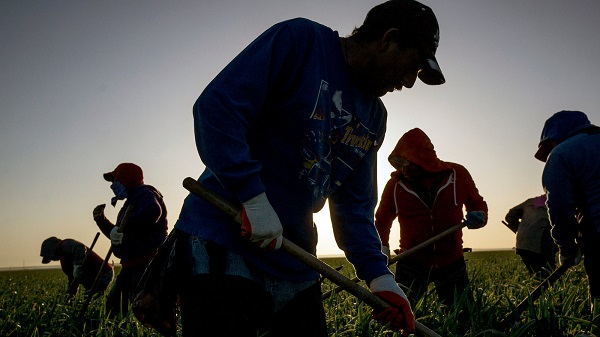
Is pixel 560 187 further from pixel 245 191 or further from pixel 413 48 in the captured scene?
pixel 245 191

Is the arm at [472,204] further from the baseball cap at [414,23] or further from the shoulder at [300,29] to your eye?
the shoulder at [300,29]

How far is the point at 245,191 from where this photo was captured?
1.74 meters

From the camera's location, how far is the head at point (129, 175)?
6547mm

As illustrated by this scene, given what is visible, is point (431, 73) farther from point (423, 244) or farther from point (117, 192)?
point (117, 192)

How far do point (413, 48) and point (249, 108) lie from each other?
2.77 feet

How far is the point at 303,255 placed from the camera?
2.01m

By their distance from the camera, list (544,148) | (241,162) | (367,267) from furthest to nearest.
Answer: (544,148), (367,267), (241,162)

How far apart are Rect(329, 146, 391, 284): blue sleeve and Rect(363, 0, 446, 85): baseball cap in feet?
1.73

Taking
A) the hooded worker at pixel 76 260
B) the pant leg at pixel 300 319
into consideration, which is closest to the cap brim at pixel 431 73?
the pant leg at pixel 300 319

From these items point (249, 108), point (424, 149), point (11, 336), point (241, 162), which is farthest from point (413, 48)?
point (11, 336)

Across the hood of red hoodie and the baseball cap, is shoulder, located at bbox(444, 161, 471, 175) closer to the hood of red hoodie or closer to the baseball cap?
the hood of red hoodie

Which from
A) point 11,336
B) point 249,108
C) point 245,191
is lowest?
point 11,336

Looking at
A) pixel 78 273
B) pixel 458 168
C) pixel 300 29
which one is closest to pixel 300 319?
pixel 300 29

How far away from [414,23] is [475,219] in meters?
3.86
